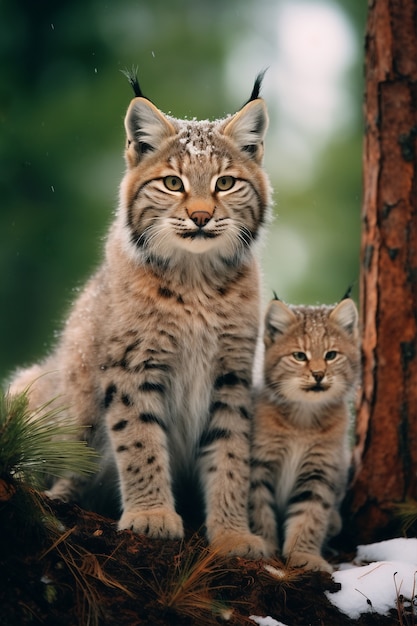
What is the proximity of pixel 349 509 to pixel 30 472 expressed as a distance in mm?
2369

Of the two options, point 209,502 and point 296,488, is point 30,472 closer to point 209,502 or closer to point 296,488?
point 209,502

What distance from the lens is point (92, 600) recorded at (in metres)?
3.59

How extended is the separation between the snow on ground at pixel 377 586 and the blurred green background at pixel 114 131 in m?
5.16

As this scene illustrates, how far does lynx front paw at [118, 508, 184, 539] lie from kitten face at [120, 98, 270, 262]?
1.38 m

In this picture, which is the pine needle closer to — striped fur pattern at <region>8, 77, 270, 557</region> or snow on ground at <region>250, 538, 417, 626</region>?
striped fur pattern at <region>8, 77, 270, 557</region>

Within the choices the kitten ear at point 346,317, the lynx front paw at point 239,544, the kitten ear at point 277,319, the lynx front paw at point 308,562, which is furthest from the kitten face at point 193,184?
the lynx front paw at point 308,562

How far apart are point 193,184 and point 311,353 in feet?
4.14

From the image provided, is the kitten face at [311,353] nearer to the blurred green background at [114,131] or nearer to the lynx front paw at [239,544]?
the lynx front paw at [239,544]

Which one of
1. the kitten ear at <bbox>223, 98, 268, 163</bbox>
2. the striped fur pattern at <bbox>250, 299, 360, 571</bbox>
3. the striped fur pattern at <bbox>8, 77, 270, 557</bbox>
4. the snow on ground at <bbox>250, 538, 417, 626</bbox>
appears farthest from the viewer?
the striped fur pattern at <bbox>250, 299, 360, 571</bbox>

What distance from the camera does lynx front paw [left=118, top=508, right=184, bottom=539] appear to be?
4.34 m

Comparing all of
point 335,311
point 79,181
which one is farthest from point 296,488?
point 79,181

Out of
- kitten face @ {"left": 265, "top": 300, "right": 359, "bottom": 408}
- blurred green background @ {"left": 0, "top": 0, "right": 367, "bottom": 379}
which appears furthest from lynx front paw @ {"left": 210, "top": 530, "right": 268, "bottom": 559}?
blurred green background @ {"left": 0, "top": 0, "right": 367, "bottom": 379}

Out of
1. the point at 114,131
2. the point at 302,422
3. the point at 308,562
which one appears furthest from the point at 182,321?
the point at 114,131

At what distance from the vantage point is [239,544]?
4461 mm
